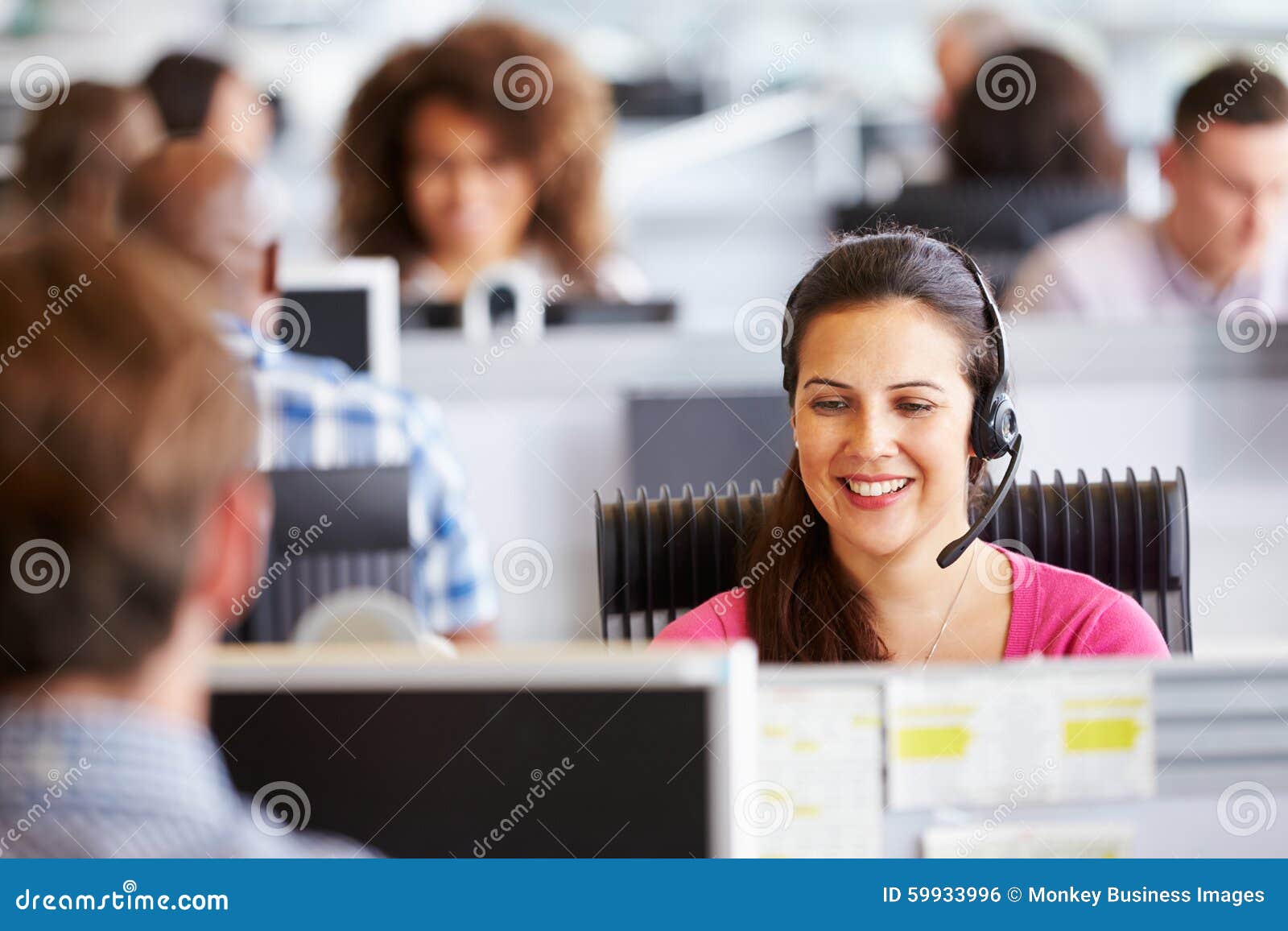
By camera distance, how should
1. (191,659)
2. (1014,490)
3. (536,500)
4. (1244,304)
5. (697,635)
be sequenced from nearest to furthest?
(191,659)
(697,635)
(1014,490)
(536,500)
(1244,304)

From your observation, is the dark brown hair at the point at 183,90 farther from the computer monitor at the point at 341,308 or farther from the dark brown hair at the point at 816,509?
the dark brown hair at the point at 816,509

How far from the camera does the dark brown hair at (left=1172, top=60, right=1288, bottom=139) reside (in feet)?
9.33

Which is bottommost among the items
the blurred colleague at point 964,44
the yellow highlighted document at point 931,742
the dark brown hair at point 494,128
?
the yellow highlighted document at point 931,742

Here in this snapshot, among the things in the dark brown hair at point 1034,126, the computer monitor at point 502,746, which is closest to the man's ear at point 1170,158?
the dark brown hair at point 1034,126

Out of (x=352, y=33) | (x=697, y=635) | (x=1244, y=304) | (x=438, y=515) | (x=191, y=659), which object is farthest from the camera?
(x=352, y=33)

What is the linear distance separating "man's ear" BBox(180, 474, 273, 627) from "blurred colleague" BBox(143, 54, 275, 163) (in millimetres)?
3295

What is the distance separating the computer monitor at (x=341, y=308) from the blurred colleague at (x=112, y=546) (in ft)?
6.23

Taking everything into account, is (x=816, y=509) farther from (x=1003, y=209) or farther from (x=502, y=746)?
(x=1003, y=209)

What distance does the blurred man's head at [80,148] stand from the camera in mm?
2826

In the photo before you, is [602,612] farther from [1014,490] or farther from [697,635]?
[1014,490]

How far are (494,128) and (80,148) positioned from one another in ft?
3.23
